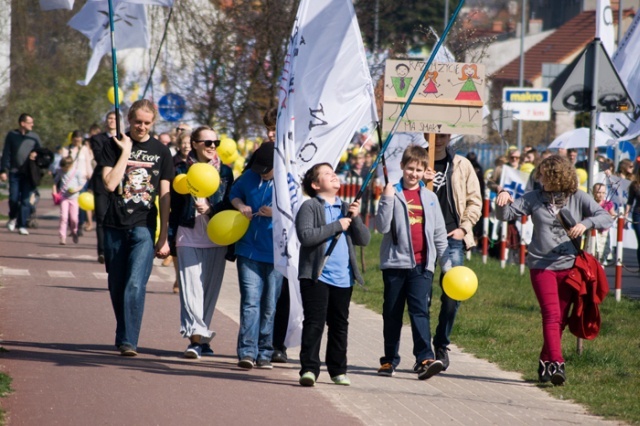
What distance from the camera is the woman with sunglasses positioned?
934 cm

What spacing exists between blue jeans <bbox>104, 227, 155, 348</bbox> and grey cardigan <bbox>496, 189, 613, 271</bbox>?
2764 mm

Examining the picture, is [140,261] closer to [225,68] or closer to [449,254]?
[449,254]

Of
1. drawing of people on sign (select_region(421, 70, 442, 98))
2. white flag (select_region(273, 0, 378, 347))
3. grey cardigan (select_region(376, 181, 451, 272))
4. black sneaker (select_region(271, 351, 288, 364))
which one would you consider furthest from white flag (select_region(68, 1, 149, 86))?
grey cardigan (select_region(376, 181, 451, 272))

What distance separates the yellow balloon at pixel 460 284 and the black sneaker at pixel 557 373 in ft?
2.67

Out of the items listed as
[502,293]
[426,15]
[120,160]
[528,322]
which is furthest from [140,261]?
[426,15]

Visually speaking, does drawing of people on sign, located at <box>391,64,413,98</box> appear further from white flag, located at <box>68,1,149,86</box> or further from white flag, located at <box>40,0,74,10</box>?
white flag, located at <box>68,1,149,86</box>

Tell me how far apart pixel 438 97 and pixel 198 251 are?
2.39m

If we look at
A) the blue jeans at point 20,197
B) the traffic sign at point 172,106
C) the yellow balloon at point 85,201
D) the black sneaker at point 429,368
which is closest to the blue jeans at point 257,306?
the black sneaker at point 429,368

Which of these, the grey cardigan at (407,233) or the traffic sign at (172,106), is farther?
the traffic sign at (172,106)

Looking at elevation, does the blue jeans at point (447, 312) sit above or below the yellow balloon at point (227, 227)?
below

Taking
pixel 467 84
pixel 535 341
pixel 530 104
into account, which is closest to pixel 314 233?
pixel 467 84

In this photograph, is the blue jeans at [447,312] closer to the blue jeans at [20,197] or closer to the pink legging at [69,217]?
the pink legging at [69,217]

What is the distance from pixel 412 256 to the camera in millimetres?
8898

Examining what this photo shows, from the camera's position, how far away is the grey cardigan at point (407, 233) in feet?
29.1
